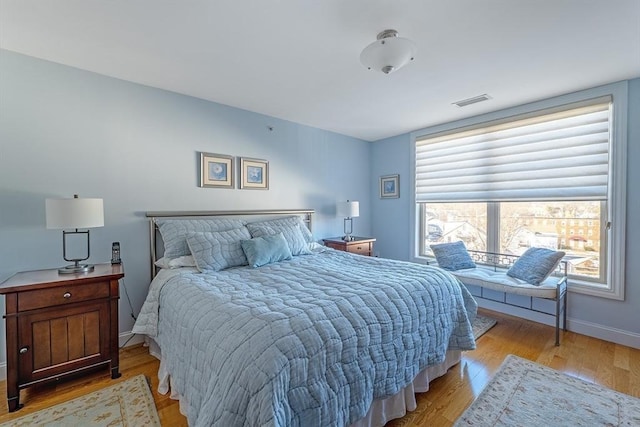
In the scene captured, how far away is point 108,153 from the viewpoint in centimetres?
250

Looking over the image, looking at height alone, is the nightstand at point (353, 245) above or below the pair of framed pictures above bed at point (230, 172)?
below

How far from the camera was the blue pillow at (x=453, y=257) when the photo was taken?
3.43 metres

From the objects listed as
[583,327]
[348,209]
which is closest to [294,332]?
[348,209]

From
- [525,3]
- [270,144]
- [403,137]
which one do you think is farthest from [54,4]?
[403,137]

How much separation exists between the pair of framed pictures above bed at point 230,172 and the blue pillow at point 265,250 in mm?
920

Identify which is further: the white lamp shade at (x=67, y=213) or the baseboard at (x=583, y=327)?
the baseboard at (x=583, y=327)

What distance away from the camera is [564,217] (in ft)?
10.00

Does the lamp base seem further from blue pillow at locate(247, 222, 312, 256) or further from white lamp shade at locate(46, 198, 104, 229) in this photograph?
blue pillow at locate(247, 222, 312, 256)

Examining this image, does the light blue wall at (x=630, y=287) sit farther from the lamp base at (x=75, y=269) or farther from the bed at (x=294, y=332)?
the lamp base at (x=75, y=269)

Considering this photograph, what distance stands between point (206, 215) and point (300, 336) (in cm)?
215

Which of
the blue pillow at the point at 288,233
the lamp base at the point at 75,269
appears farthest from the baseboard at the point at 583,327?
the lamp base at the point at 75,269

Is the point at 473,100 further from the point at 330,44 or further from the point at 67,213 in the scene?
the point at 67,213

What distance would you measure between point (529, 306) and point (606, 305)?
627mm

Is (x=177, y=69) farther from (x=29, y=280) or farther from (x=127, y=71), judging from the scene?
(x=29, y=280)
